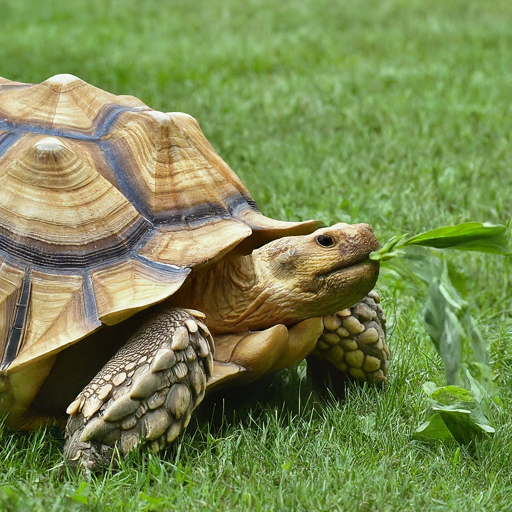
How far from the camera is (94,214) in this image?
2350mm

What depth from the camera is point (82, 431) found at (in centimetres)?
214

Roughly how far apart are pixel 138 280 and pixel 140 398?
34 centimetres

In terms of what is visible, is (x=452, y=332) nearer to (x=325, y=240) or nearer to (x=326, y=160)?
(x=325, y=240)

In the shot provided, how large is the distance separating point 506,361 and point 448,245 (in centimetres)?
65

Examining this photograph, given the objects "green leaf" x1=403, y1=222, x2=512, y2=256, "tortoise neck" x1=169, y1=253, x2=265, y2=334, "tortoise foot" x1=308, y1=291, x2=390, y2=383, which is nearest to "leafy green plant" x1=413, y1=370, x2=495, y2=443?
"tortoise foot" x1=308, y1=291, x2=390, y2=383

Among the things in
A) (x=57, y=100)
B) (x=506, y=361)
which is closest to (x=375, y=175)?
(x=506, y=361)

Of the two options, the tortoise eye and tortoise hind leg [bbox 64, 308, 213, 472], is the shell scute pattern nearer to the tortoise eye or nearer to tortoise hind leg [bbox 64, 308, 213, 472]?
tortoise hind leg [bbox 64, 308, 213, 472]

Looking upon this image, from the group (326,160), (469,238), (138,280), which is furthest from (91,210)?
(326,160)

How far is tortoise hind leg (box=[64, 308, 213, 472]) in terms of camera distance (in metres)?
2.12

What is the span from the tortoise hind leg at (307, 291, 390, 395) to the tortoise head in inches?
Result: 9.2

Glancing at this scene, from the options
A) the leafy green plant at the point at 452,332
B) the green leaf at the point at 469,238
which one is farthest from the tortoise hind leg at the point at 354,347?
the green leaf at the point at 469,238

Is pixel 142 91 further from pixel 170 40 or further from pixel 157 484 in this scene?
pixel 157 484

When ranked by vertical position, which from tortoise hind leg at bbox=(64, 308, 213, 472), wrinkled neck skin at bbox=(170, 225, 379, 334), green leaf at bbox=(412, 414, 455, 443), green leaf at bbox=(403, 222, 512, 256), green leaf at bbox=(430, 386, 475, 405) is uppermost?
green leaf at bbox=(403, 222, 512, 256)

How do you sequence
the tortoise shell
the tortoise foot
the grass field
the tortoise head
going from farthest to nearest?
the tortoise foot → the tortoise head → the tortoise shell → the grass field
